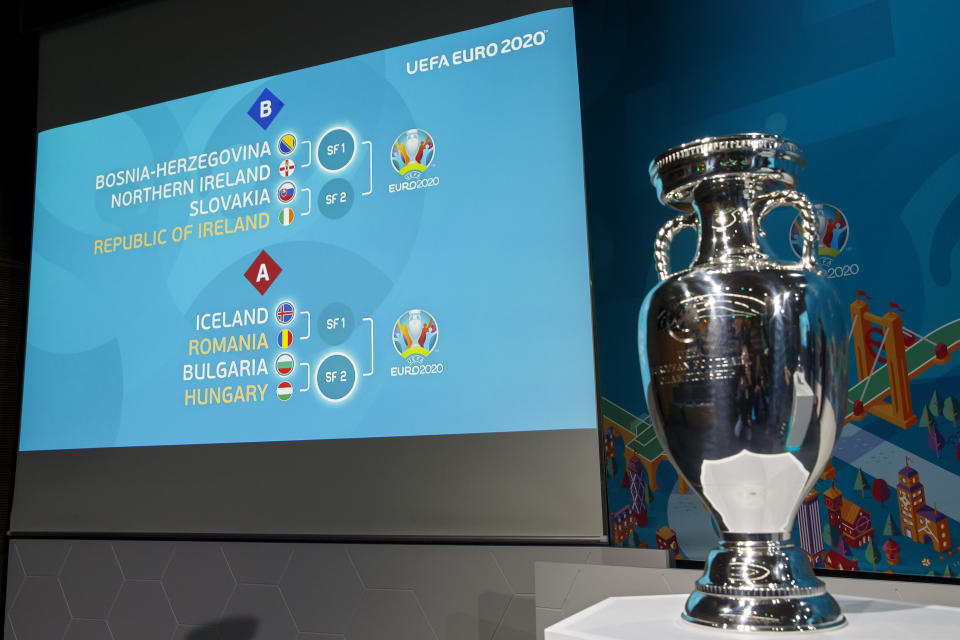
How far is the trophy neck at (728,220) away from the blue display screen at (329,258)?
2.38 ft

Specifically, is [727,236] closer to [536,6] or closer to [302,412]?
[536,6]

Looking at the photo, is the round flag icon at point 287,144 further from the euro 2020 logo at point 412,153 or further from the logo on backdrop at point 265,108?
the euro 2020 logo at point 412,153

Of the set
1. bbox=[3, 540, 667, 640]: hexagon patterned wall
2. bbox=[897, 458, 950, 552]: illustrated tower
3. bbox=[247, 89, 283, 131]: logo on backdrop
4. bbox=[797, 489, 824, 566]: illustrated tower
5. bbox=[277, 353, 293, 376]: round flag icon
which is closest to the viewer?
bbox=[897, 458, 950, 552]: illustrated tower

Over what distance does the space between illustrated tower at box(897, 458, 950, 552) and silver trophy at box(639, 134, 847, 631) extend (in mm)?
740

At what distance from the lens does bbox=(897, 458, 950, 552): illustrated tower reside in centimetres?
119

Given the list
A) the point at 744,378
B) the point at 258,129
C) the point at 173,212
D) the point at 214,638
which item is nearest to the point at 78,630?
the point at 214,638

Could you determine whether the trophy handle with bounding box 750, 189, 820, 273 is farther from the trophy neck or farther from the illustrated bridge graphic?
the illustrated bridge graphic

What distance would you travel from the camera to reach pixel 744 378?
607 millimetres

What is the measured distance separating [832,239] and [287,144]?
4.25 feet

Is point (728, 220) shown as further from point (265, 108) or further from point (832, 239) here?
point (265, 108)

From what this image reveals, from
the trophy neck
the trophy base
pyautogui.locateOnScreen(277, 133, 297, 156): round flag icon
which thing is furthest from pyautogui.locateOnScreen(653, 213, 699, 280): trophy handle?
pyautogui.locateOnScreen(277, 133, 297, 156): round flag icon

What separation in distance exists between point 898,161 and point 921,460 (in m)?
0.55

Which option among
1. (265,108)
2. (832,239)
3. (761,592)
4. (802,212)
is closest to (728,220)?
(802,212)

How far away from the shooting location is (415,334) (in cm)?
156
